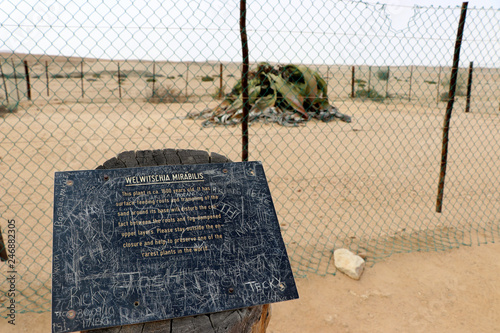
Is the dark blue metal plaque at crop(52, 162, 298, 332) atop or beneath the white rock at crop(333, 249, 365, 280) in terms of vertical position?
atop

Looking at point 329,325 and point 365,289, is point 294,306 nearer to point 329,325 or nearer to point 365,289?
point 329,325

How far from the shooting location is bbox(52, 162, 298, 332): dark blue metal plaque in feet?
5.48

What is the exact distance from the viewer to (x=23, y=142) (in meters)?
7.37

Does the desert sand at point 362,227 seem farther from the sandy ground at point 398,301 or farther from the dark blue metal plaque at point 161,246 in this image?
the dark blue metal plaque at point 161,246

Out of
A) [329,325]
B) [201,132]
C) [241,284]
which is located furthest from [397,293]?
[201,132]

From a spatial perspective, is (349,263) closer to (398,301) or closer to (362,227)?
(398,301)

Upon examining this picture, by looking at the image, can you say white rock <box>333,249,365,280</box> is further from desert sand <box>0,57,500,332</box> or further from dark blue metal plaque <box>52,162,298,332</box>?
dark blue metal plaque <box>52,162,298,332</box>

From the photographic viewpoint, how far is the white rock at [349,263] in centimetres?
337

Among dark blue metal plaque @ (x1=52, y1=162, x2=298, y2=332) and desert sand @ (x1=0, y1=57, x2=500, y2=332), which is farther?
desert sand @ (x1=0, y1=57, x2=500, y2=332)

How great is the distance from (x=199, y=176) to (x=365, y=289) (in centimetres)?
193

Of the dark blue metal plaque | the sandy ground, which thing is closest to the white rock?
the sandy ground

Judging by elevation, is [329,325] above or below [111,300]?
below

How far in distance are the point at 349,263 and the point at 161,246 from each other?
2.10 metres

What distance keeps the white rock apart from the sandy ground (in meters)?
0.06
